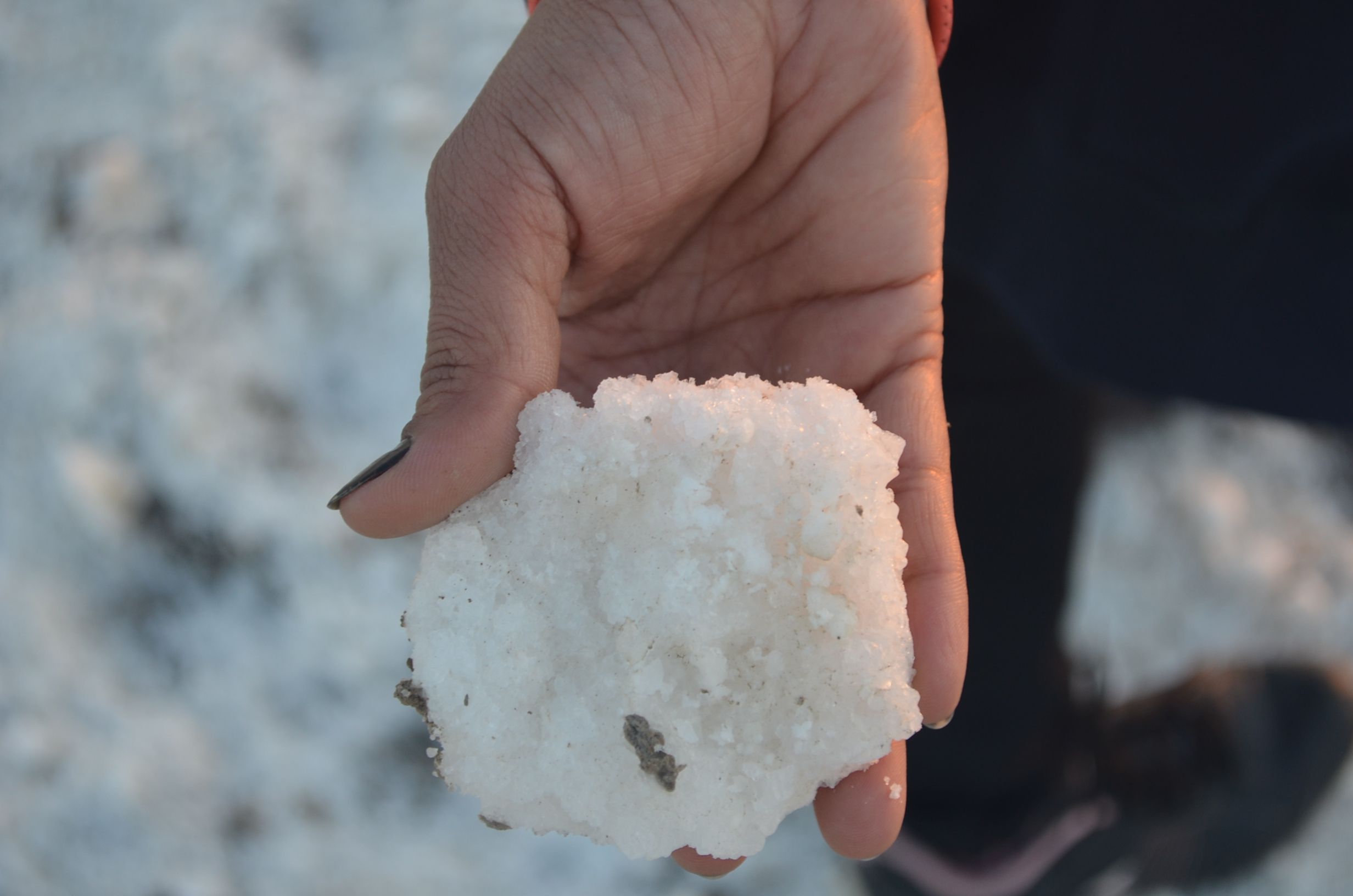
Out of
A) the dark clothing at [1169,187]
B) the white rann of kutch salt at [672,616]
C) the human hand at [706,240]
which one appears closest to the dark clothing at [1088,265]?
the dark clothing at [1169,187]

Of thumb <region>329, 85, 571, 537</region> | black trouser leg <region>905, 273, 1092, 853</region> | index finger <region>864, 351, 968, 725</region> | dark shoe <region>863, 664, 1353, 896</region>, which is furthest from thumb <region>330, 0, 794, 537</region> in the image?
dark shoe <region>863, 664, 1353, 896</region>

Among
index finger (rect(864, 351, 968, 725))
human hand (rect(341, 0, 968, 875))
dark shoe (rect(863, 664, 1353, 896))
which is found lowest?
dark shoe (rect(863, 664, 1353, 896))

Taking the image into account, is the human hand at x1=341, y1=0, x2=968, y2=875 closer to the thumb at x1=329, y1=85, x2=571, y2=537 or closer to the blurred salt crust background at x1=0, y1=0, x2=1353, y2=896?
the thumb at x1=329, y1=85, x2=571, y2=537

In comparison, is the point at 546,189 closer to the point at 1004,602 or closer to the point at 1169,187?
the point at 1169,187

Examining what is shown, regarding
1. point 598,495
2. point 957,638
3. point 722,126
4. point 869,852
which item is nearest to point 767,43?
point 722,126

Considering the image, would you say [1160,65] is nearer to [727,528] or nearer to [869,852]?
[727,528]
